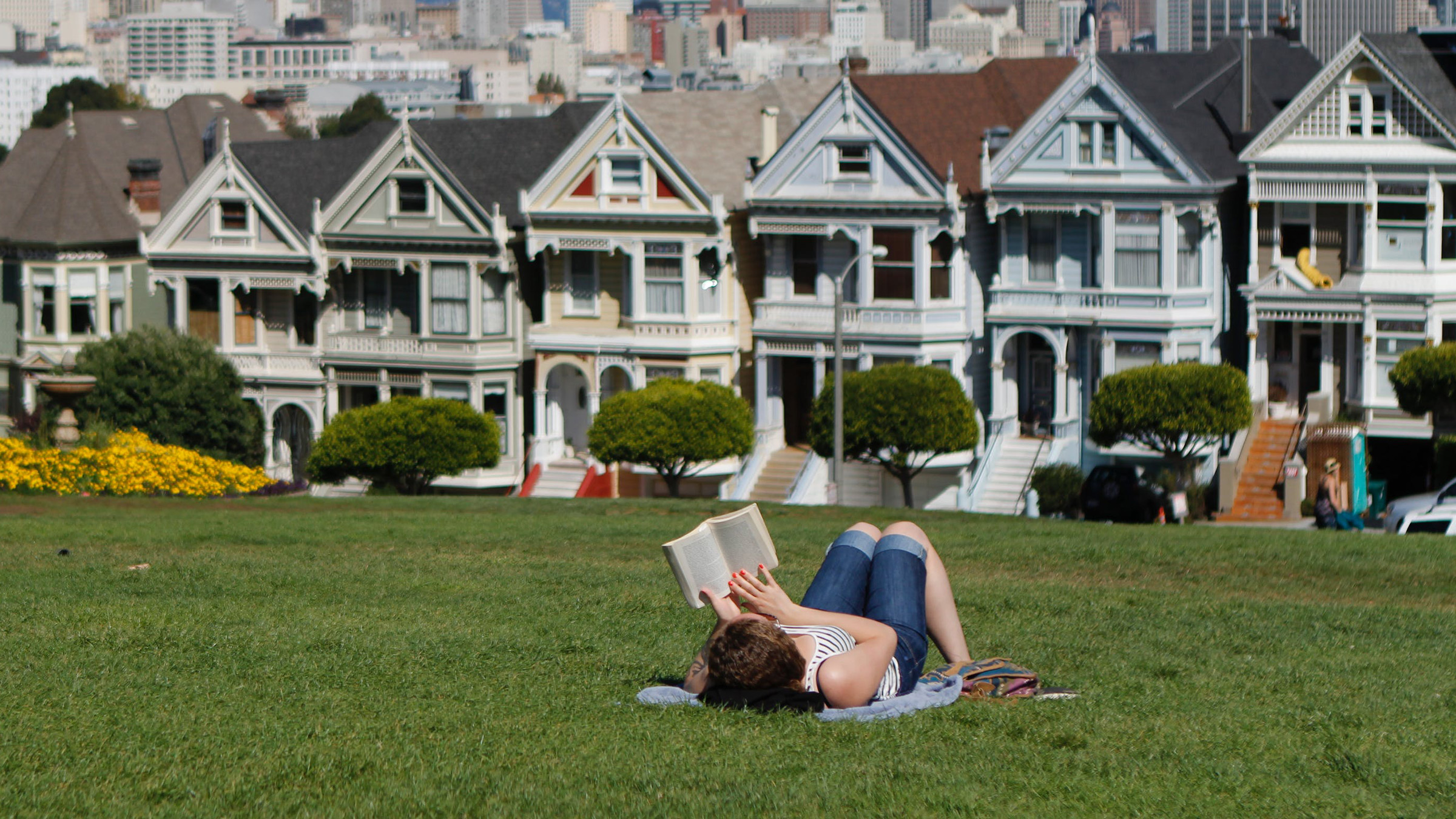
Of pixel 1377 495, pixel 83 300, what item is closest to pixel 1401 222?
pixel 1377 495

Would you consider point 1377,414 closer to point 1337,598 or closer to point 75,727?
point 1337,598

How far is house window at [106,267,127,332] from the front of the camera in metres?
54.2

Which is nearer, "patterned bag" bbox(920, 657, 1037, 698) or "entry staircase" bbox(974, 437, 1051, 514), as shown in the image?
"patterned bag" bbox(920, 657, 1037, 698)

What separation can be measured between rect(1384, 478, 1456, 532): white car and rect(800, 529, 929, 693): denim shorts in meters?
21.2

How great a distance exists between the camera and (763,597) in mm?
11430

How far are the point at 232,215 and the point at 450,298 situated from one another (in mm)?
7096

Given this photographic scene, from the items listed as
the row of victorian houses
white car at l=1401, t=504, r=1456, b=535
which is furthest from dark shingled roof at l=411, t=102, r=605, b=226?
white car at l=1401, t=504, r=1456, b=535

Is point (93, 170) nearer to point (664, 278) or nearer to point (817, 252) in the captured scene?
point (664, 278)

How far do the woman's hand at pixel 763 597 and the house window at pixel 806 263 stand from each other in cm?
3529

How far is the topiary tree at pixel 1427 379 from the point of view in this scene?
3866 centimetres

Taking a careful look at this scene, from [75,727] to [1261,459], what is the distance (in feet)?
110

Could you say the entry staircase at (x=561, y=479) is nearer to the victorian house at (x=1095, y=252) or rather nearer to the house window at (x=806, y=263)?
the house window at (x=806, y=263)

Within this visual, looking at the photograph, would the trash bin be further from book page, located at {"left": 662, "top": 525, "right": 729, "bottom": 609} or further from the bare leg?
book page, located at {"left": 662, "top": 525, "right": 729, "bottom": 609}

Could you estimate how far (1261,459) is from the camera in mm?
41500
